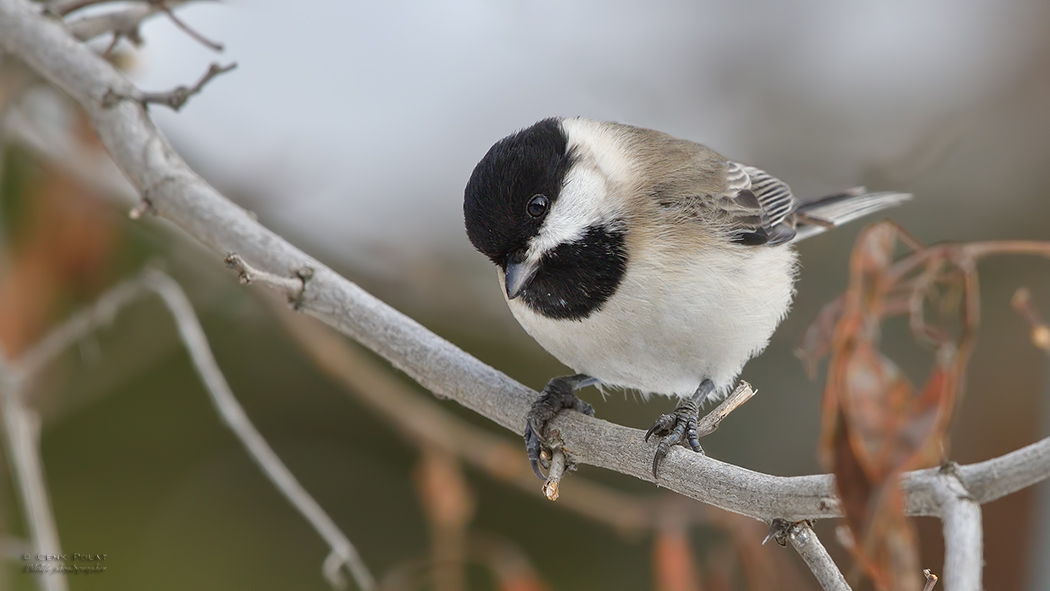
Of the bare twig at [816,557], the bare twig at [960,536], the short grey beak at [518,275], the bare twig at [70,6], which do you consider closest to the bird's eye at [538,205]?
the short grey beak at [518,275]

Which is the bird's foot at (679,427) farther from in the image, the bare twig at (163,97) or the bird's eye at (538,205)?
the bare twig at (163,97)

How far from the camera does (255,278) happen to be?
1602 mm

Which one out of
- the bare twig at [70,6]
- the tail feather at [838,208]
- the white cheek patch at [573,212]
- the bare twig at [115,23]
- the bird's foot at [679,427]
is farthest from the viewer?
the tail feather at [838,208]

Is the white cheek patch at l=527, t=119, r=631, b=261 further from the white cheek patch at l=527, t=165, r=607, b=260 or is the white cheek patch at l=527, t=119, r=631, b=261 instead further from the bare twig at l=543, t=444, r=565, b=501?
the bare twig at l=543, t=444, r=565, b=501

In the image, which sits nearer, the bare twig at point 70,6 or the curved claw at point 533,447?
the curved claw at point 533,447

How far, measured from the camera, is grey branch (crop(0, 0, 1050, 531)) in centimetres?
161

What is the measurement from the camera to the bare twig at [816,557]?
1.33m

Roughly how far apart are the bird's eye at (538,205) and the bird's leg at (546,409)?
434 millimetres

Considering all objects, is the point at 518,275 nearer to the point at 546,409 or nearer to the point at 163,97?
the point at 546,409

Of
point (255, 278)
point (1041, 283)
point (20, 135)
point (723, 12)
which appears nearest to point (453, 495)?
point (255, 278)

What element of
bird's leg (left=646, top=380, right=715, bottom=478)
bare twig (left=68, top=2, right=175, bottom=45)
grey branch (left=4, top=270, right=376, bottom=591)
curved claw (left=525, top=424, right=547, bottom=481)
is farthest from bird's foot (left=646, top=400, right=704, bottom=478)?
bare twig (left=68, top=2, right=175, bottom=45)

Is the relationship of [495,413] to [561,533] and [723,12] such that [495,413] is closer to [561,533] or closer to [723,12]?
[561,533]

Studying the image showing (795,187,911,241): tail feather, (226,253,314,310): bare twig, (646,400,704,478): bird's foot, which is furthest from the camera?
(795,187,911,241): tail feather

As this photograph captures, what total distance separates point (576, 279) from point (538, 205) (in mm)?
203
